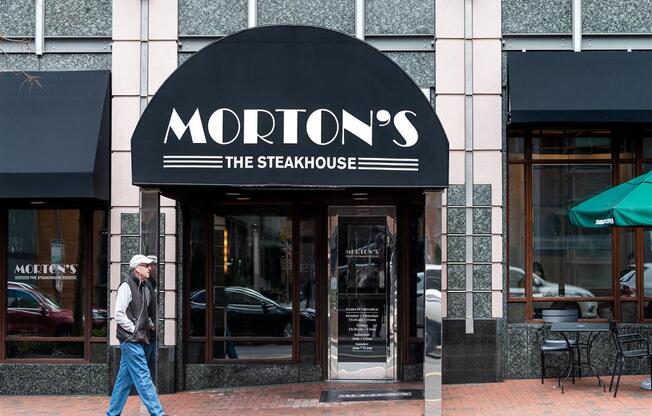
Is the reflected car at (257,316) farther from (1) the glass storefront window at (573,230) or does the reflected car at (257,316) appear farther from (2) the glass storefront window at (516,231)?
(1) the glass storefront window at (573,230)

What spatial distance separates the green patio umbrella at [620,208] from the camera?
10.3 metres

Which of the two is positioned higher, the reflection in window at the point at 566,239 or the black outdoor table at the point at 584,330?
the reflection in window at the point at 566,239

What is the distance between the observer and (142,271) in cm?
976

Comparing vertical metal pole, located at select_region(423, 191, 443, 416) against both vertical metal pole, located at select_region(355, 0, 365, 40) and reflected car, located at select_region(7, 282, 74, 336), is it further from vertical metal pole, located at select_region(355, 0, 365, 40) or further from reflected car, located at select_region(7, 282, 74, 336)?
reflected car, located at select_region(7, 282, 74, 336)

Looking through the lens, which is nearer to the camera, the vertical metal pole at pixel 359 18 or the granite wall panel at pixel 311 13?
the vertical metal pole at pixel 359 18

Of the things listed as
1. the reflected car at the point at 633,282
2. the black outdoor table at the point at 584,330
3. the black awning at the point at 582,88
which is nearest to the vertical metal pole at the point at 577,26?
the black awning at the point at 582,88

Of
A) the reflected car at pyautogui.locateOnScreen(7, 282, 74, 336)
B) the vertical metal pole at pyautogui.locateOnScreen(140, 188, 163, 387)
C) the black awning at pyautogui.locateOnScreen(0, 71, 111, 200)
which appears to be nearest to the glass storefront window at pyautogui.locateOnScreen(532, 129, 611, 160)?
the vertical metal pole at pyautogui.locateOnScreen(140, 188, 163, 387)

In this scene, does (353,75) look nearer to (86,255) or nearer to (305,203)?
(305,203)

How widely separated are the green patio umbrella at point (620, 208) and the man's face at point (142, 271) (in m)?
5.59

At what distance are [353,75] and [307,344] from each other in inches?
173

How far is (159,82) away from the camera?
1199 centimetres

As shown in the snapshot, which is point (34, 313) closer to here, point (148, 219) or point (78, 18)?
point (148, 219)

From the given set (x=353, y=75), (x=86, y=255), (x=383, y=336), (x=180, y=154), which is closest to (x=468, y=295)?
(x=383, y=336)

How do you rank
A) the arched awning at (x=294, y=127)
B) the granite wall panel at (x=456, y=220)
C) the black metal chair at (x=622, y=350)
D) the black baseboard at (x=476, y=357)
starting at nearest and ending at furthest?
the arched awning at (x=294, y=127) < the black metal chair at (x=622, y=350) < the black baseboard at (x=476, y=357) < the granite wall panel at (x=456, y=220)
